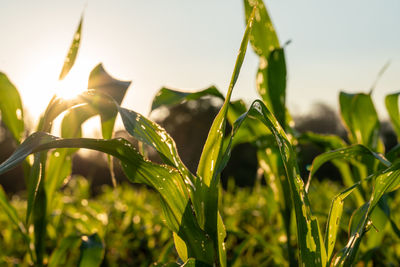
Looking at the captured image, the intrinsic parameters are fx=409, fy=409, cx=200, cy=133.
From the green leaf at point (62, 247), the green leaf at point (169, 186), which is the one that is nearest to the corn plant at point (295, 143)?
the green leaf at point (169, 186)

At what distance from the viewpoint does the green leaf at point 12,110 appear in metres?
1.05

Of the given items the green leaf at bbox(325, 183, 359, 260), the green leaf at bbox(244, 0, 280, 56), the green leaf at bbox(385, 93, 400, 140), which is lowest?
the green leaf at bbox(325, 183, 359, 260)

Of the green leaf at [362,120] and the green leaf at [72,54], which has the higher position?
the green leaf at [72,54]

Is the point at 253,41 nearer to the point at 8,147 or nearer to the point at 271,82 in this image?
the point at 271,82

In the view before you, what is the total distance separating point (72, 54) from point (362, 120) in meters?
0.89

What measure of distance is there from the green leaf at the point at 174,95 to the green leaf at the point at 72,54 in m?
0.23

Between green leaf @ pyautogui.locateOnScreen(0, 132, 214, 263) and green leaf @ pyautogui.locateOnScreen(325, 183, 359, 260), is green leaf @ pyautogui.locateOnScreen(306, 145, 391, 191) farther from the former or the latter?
green leaf @ pyautogui.locateOnScreen(0, 132, 214, 263)

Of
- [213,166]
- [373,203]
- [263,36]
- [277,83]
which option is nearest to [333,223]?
[373,203]

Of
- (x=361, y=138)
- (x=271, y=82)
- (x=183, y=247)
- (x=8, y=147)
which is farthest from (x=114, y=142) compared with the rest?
(x=8, y=147)

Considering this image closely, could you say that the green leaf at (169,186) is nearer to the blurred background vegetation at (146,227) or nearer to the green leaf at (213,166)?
the green leaf at (213,166)

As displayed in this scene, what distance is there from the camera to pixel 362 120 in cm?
128

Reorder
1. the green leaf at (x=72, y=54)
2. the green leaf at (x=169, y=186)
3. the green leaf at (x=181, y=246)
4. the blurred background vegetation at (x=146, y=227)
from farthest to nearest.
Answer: the blurred background vegetation at (x=146, y=227) → the green leaf at (x=72, y=54) → the green leaf at (x=181, y=246) → the green leaf at (x=169, y=186)

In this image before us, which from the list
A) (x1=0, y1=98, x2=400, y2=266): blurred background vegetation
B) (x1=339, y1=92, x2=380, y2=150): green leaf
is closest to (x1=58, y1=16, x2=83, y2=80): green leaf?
(x1=0, y1=98, x2=400, y2=266): blurred background vegetation

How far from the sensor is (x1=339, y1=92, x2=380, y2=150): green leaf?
1258 mm
